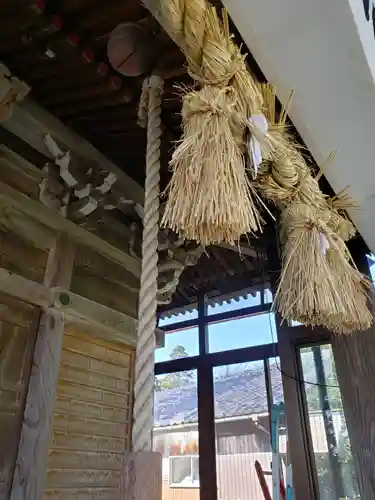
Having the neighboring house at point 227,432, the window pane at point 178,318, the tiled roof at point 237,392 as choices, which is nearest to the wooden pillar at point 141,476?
the neighboring house at point 227,432

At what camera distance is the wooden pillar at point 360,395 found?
132cm

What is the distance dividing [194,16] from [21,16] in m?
0.78

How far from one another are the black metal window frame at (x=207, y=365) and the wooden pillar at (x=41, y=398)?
208cm

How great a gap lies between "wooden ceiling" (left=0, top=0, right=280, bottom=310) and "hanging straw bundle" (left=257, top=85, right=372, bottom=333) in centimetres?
28

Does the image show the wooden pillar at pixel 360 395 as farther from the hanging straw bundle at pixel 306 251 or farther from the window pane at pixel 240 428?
the window pane at pixel 240 428

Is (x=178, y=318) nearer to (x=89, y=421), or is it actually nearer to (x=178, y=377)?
(x=178, y=377)

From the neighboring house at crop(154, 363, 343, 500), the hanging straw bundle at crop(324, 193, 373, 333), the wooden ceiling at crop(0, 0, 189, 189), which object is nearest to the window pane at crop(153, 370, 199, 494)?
the neighboring house at crop(154, 363, 343, 500)

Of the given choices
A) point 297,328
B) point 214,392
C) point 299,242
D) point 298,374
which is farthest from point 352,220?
point 214,392

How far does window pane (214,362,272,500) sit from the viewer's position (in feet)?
12.8

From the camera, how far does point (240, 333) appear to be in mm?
3842

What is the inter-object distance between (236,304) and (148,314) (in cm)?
338

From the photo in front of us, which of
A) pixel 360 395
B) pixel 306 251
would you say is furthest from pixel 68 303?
pixel 360 395

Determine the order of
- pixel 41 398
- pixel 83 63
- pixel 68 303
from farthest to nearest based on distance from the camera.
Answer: pixel 68 303 < pixel 41 398 < pixel 83 63

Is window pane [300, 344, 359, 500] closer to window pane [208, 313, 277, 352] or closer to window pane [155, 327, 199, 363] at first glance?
window pane [208, 313, 277, 352]
